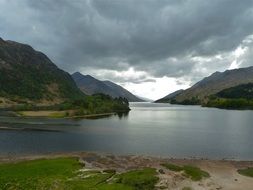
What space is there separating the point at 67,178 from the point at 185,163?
3148cm

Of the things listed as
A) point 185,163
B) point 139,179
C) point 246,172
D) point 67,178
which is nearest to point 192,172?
point 185,163

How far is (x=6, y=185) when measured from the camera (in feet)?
127

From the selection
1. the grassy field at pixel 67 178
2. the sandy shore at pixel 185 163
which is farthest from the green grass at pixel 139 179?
the sandy shore at pixel 185 163

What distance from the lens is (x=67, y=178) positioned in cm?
5206

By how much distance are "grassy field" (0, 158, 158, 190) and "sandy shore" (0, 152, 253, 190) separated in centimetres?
320

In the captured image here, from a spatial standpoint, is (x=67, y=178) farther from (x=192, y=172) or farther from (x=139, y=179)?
(x=192, y=172)

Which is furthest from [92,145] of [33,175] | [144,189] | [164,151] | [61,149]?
[144,189]

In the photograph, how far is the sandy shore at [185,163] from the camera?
53.5 metres

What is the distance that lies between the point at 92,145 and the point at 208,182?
52642mm

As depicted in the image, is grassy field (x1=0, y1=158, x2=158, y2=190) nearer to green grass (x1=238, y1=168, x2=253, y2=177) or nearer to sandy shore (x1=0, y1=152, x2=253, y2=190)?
sandy shore (x1=0, y1=152, x2=253, y2=190)

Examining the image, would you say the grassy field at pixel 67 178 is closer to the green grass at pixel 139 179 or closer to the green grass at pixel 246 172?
the green grass at pixel 139 179

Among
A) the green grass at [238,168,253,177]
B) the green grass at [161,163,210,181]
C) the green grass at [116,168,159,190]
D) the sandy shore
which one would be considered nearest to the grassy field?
A: the green grass at [116,168,159,190]

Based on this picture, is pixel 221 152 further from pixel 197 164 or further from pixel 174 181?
pixel 174 181

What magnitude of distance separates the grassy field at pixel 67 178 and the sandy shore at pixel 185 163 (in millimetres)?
3201
